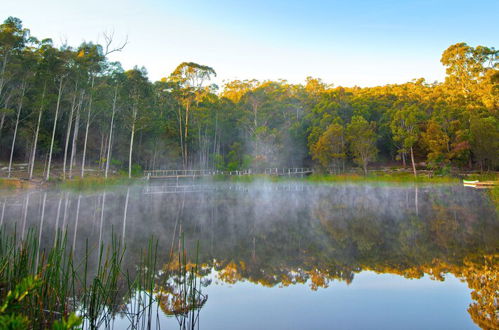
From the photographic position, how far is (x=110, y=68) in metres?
25.7

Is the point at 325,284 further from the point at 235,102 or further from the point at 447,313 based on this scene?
the point at 235,102

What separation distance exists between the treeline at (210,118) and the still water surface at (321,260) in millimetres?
12709

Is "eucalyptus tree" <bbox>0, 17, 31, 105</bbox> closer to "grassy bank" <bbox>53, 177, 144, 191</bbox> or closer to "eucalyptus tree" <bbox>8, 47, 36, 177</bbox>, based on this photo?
"eucalyptus tree" <bbox>8, 47, 36, 177</bbox>

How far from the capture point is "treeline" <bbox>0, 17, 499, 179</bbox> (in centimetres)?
2097

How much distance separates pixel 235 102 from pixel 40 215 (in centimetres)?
2954

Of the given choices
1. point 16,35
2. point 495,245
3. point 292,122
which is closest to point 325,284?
point 495,245

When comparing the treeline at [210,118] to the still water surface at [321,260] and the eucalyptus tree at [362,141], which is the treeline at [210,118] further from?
the still water surface at [321,260]

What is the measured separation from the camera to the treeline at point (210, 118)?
21.0m

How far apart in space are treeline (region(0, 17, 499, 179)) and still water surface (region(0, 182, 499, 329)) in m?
12.7

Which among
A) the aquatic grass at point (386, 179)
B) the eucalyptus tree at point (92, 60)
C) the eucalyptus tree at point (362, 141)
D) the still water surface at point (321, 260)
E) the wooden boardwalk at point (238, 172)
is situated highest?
the eucalyptus tree at point (92, 60)

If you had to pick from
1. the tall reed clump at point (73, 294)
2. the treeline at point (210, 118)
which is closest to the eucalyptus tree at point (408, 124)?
the treeline at point (210, 118)

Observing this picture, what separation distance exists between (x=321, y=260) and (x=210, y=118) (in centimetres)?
2766

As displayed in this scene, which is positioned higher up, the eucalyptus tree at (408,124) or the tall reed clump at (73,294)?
the eucalyptus tree at (408,124)

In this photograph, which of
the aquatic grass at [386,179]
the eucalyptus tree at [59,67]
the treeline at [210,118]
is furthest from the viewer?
the aquatic grass at [386,179]
